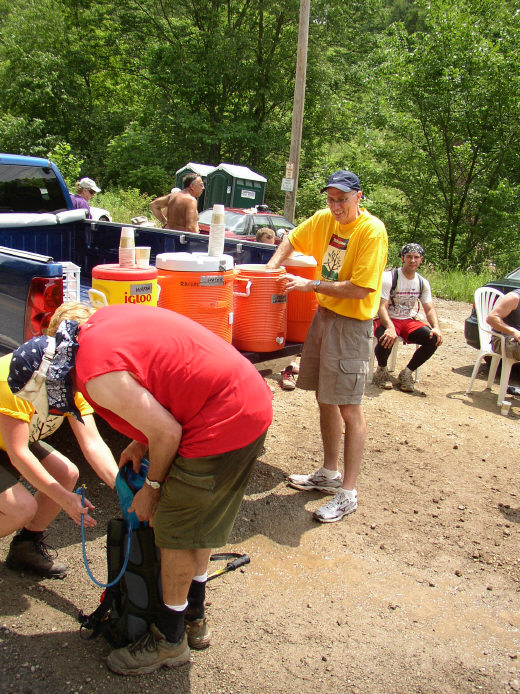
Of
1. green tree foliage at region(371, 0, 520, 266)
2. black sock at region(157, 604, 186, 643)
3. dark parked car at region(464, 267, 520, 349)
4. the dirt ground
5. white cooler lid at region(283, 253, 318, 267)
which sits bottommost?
the dirt ground

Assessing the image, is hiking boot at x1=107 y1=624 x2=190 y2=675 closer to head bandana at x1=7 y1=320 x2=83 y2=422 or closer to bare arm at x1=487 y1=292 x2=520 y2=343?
head bandana at x1=7 y1=320 x2=83 y2=422

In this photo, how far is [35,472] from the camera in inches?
95.0

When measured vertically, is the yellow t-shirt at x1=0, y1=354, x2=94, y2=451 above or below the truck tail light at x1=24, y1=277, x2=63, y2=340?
below

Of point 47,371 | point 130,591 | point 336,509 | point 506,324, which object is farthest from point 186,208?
point 130,591

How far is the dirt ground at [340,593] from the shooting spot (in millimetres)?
2471

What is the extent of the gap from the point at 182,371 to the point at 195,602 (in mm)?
1182

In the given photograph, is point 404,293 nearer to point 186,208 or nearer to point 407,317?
point 407,317

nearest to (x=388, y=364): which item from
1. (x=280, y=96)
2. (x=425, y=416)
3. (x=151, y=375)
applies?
(x=425, y=416)

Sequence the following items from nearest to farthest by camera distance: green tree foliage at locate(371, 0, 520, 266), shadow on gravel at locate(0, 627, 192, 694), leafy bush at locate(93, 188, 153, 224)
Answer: shadow on gravel at locate(0, 627, 192, 694) < green tree foliage at locate(371, 0, 520, 266) < leafy bush at locate(93, 188, 153, 224)

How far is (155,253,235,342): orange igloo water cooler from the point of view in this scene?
3498mm

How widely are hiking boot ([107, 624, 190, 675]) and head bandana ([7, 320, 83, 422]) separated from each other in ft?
3.32

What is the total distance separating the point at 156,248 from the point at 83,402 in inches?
107

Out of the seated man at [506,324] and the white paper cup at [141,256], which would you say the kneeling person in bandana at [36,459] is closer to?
the white paper cup at [141,256]

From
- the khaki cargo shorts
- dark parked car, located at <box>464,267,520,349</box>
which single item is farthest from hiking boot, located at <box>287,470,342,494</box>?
dark parked car, located at <box>464,267,520,349</box>
